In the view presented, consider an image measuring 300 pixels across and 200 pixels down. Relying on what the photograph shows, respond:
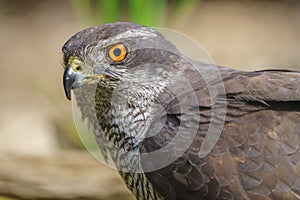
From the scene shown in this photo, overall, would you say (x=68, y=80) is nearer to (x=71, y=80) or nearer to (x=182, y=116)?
(x=71, y=80)

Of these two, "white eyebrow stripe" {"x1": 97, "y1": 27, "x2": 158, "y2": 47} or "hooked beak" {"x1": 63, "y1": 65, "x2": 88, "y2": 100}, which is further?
"white eyebrow stripe" {"x1": 97, "y1": 27, "x2": 158, "y2": 47}

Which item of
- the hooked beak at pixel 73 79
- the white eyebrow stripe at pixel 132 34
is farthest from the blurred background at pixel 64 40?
the hooked beak at pixel 73 79

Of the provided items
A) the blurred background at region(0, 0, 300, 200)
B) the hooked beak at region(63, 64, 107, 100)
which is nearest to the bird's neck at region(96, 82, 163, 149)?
the hooked beak at region(63, 64, 107, 100)

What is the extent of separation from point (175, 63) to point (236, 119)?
2.03ft

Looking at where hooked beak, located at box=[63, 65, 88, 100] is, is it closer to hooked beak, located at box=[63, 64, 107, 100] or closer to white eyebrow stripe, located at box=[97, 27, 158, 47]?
hooked beak, located at box=[63, 64, 107, 100]

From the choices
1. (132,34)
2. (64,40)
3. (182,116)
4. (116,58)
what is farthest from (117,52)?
(64,40)

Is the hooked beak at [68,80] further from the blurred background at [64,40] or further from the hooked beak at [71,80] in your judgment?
the blurred background at [64,40]

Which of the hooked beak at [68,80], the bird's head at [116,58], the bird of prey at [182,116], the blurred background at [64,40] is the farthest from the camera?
the blurred background at [64,40]

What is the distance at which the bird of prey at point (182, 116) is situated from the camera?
5.23m

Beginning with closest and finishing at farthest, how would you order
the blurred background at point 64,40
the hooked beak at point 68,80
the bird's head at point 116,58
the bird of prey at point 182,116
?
the bird of prey at point 182,116, the hooked beak at point 68,80, the bird's head at point 116,58, the blurred background at point 64,40

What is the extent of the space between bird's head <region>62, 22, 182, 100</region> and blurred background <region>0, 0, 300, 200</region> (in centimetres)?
347

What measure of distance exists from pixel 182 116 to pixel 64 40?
708 cm

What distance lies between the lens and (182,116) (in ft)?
17.7

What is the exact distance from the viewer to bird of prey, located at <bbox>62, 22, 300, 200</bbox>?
5227 mm
